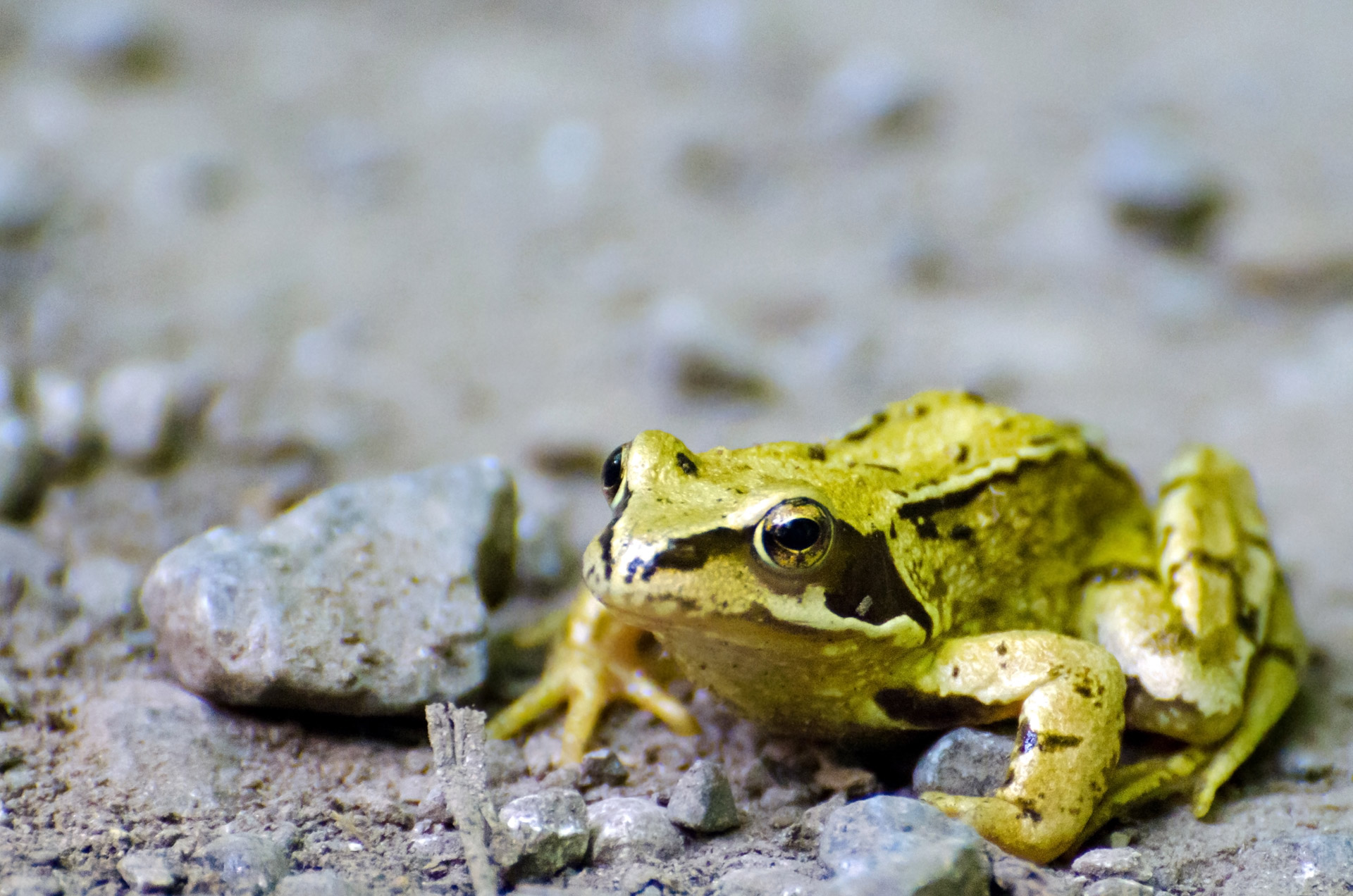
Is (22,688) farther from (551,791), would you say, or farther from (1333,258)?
(1333,258)

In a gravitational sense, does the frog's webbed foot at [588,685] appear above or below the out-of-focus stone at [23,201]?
below

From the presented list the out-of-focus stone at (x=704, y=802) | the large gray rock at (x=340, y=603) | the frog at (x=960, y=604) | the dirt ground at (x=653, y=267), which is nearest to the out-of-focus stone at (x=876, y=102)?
the dirt ground at (x=653, y=267)

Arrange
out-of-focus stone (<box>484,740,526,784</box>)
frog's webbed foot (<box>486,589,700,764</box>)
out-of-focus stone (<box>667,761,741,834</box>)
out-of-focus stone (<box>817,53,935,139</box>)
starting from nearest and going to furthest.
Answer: out-of-focus stone (<box>667,761,741,834</box>), out-of-focus stone (<box>484,740,526,784</box>), frog's webbed foot (<box>486,589,700,764</box>), out-of-focus stone (<box>817,53,935,139</box>)

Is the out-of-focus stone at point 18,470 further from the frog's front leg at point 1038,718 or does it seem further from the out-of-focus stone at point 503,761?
the frog's front leg at point 1038,718

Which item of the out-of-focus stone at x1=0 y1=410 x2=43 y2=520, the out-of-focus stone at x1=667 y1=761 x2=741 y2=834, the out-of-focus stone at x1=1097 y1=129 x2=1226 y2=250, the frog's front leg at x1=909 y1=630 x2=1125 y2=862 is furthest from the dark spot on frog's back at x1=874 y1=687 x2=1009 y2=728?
the out-of-focus stone at x1=1097 y1=129 x2=1226 y2=250

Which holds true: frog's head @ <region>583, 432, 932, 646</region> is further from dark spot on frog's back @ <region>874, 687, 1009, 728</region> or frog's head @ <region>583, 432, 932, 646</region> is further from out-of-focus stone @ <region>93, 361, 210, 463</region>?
out-of-focus stone @ <region>93, 361, 210, 463</region>

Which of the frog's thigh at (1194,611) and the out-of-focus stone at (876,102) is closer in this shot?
the frog's thigh at (1194,611)
